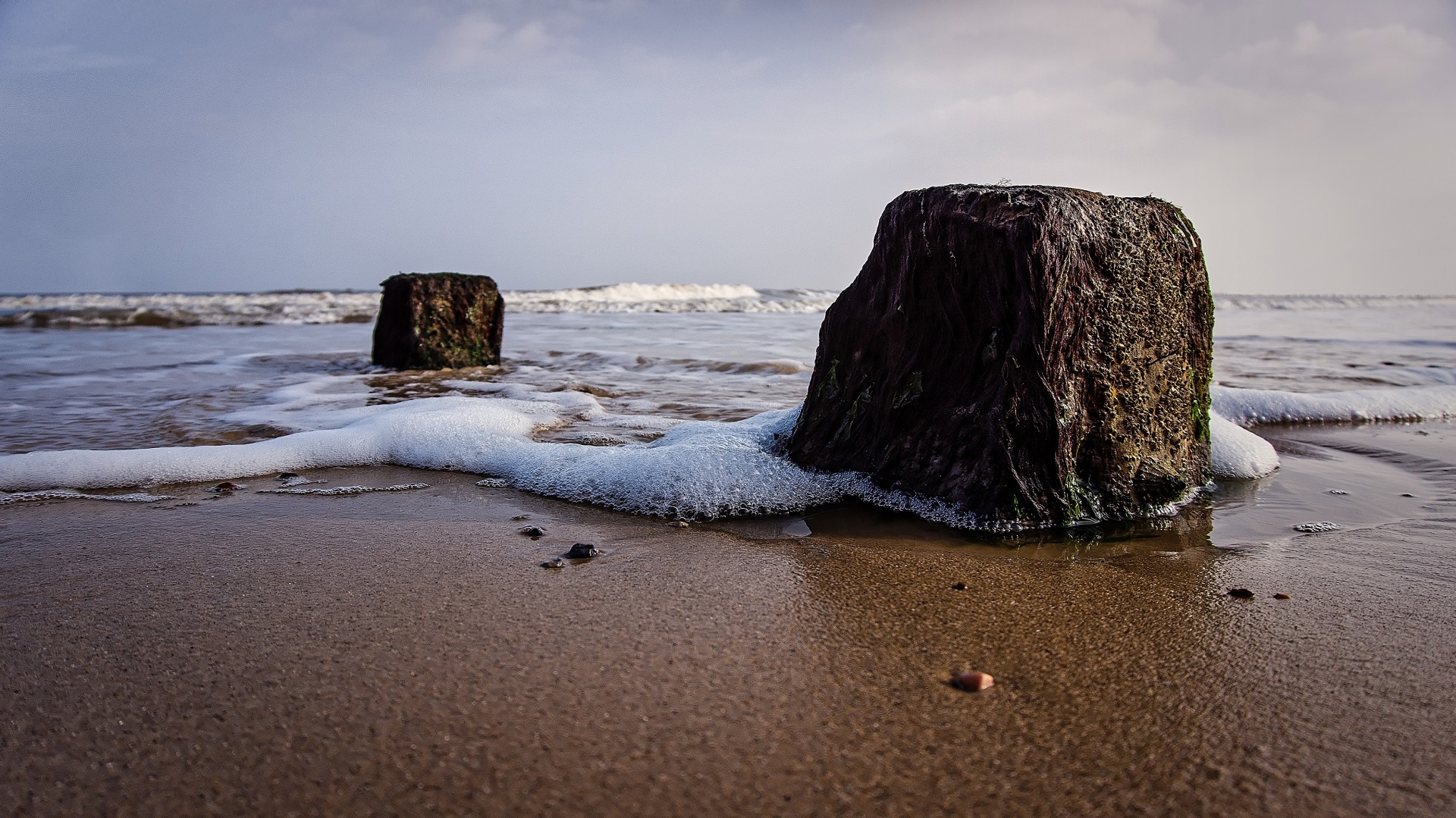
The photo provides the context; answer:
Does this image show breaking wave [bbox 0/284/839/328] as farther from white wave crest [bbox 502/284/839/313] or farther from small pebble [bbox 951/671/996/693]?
small pebble [bbox 951/671/996/693]

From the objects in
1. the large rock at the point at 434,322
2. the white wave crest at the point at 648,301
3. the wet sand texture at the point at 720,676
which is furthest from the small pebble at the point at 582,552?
the white wave crest at the point at 648,301

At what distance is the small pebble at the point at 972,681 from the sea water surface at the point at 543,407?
1.11 m

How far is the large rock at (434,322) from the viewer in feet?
25.7

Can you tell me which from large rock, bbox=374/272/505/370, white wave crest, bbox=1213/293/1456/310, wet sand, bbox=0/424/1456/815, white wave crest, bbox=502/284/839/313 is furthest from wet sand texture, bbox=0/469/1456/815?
white wave crest, bbox=1213/293/1456/310

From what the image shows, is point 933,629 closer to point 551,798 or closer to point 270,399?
point 551,798

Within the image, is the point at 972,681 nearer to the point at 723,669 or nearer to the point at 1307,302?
the point at 723,669

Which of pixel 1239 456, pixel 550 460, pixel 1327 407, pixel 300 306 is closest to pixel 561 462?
pixel 550 460

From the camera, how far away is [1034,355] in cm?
254

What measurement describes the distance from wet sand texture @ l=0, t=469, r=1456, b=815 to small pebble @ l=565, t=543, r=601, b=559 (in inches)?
2.7

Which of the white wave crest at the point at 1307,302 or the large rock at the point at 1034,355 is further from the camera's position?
the white wave crest at the point at 1307,302

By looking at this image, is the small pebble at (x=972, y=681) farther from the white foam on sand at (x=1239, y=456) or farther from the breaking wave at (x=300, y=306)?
the breaking wave at (x=300, y=306)

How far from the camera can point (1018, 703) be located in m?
1.46

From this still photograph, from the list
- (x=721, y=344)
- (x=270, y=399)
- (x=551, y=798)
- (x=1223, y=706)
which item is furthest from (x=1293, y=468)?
(x=721, y=344)

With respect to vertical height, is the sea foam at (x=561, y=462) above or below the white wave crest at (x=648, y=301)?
below
